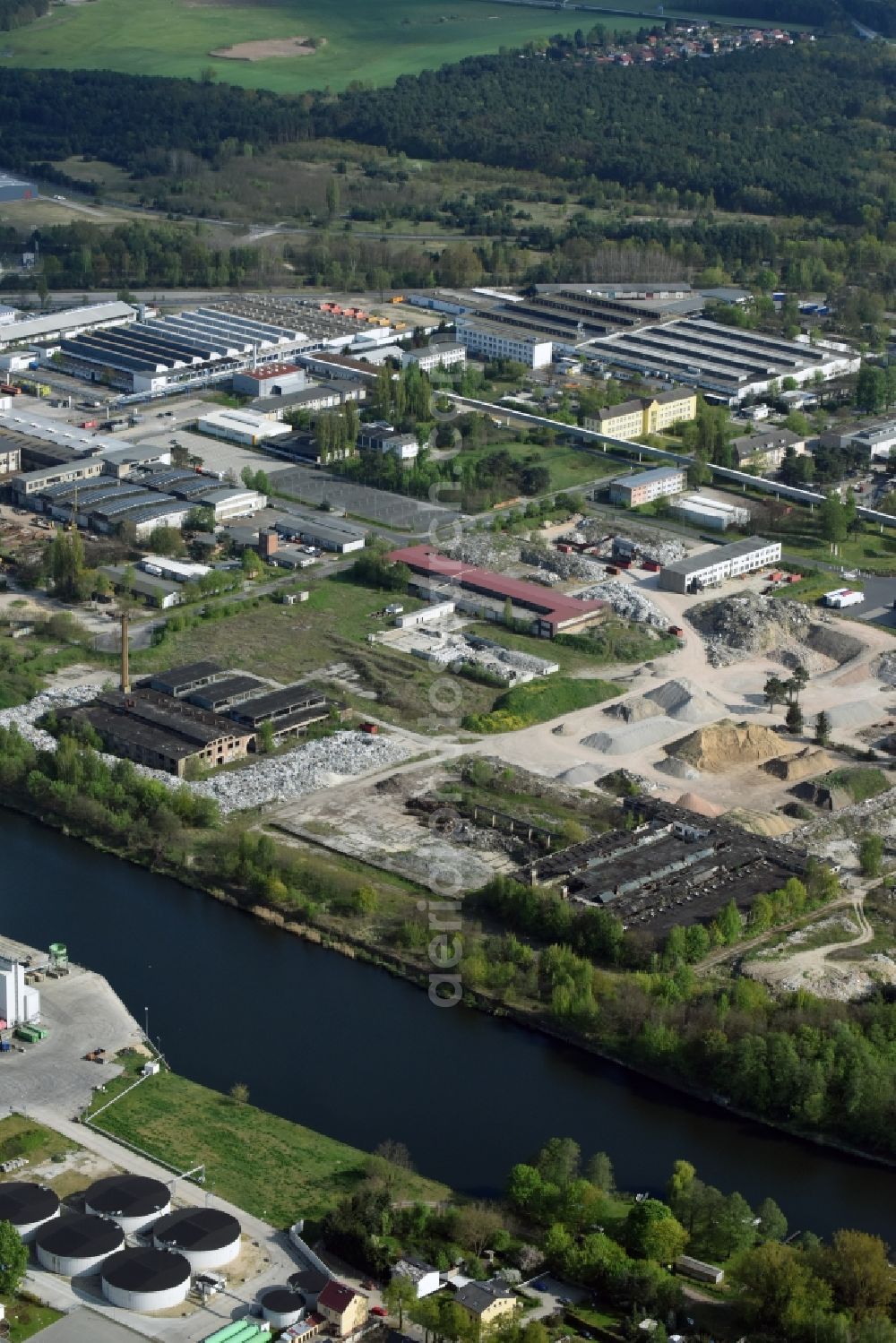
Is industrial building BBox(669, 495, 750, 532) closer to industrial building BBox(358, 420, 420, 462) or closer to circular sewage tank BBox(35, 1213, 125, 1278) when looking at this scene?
industrial building BBox(358, 420, 420, 462)

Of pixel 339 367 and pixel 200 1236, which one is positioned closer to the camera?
pixel 200 1236

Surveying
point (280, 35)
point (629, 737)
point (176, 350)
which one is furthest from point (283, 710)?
point (280, 35)

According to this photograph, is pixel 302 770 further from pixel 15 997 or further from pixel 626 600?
pixel 626 600

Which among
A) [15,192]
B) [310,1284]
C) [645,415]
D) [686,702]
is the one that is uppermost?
[15,192]

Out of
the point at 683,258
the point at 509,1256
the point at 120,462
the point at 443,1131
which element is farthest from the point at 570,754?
the point at 683,258

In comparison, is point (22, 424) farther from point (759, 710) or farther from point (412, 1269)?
point (412, 1269)

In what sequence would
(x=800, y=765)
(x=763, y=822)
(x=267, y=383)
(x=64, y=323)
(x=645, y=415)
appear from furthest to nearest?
(x=64, y=323) < (x=267, y=383) < (x=645, y=415) < (x=800, y=765) < (x=763, y=822)
